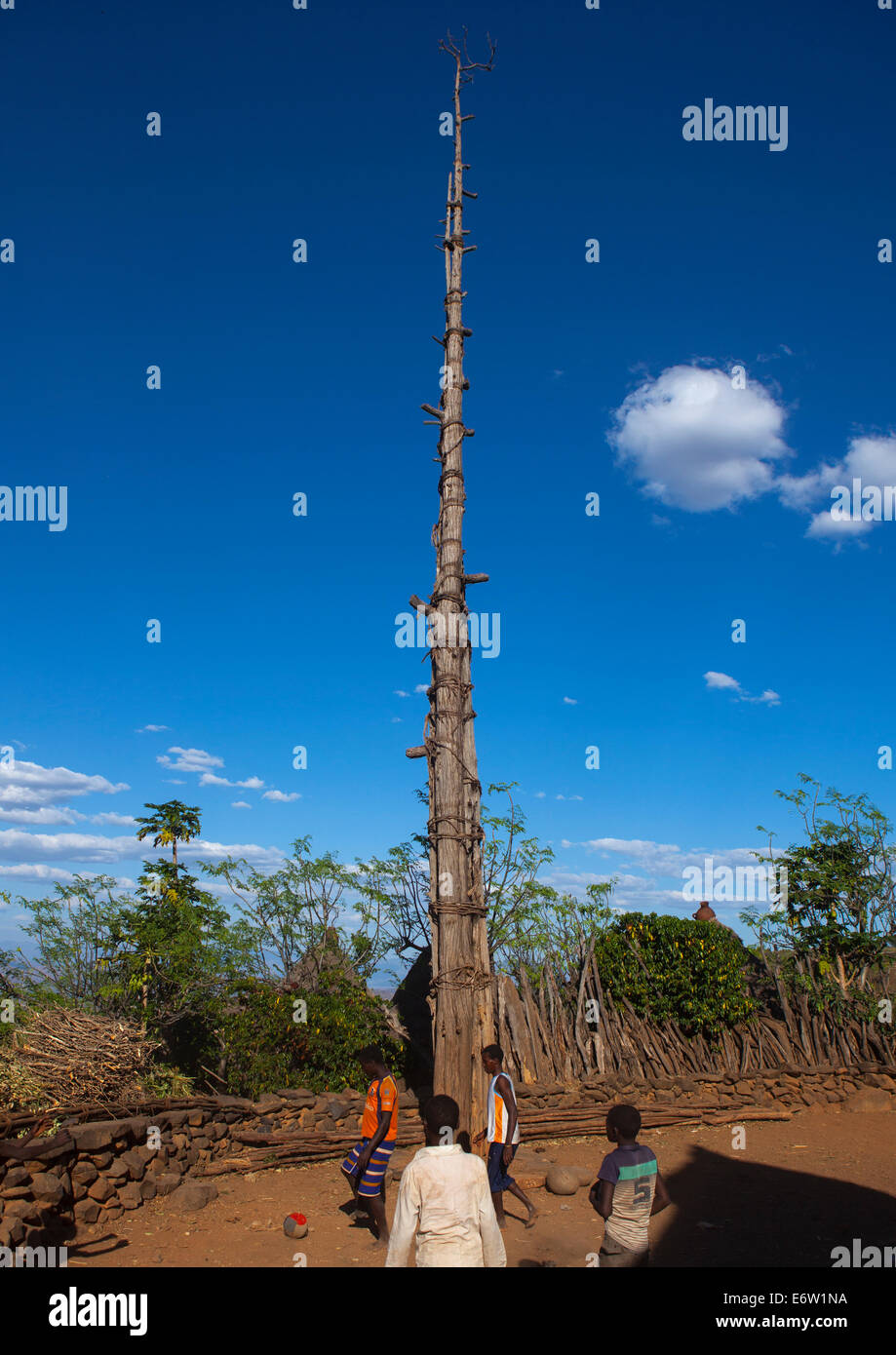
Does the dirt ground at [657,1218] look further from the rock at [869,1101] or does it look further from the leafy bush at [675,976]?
the leafy bush at [675,976]

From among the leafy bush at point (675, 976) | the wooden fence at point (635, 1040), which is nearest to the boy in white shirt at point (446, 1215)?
the wooden fence at point (635, 1040)

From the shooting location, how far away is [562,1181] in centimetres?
838

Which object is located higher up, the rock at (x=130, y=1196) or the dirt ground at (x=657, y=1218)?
the rock at (x=130, y=1196)

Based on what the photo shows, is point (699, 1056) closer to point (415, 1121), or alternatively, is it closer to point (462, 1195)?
point (415, 1121)

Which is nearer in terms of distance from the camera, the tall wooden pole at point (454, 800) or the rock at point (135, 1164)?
the rock at point (135, 1164)

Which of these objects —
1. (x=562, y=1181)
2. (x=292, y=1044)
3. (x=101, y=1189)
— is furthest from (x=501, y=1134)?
(x=292, y=1044)

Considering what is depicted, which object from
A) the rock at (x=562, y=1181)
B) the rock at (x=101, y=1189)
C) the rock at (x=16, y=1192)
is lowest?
the rock at (x=562, y=1181)

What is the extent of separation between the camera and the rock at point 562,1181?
8352 millimetres

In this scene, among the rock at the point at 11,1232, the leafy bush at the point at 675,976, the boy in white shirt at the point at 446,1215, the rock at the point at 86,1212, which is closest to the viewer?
the boy in white shirt at the point at 446,1215

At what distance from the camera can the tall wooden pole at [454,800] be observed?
30.2ft

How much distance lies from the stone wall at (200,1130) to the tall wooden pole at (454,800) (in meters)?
1.34

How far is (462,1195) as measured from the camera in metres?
3.63

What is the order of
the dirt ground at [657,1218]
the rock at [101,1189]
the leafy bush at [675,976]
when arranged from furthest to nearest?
the leafy bush at [675,976]
the rock at [101,1189]
the dirt ground at [657,1218]
